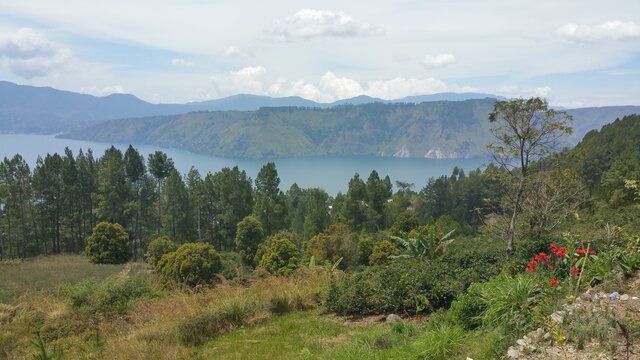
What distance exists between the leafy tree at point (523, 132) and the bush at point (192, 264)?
2032 cm

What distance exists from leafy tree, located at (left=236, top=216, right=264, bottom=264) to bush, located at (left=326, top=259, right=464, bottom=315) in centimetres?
3315

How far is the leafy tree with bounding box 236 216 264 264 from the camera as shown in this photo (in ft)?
139

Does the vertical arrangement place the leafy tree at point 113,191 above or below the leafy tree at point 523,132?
below

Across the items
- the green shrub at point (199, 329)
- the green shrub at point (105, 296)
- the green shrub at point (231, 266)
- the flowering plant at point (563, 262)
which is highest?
the flowering plant at point (563, 262)

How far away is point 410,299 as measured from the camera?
340 inches

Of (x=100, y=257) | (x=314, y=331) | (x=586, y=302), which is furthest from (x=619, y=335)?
(x=100, y=257)

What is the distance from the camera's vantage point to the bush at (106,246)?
135ft

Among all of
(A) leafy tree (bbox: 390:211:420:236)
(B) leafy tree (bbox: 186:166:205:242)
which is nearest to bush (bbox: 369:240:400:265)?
(A) leafy tree (bbox: 390:211:420:236)

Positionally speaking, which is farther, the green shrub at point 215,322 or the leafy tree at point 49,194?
the leafy tree at point 49,194

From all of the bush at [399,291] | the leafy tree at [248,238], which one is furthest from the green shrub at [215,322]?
the leafy tree at [248,238]

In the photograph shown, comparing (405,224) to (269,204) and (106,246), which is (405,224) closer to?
(269,204)

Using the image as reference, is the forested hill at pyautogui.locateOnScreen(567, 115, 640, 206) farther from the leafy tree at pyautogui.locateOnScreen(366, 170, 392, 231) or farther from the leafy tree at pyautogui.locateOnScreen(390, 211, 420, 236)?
the leafy tree at pyautogui.locateOnScreen(366, 170, 392, 231)

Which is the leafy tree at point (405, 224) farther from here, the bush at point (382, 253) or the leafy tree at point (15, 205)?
the leafy tree at point (15, 205)

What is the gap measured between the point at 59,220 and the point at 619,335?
59.9m
